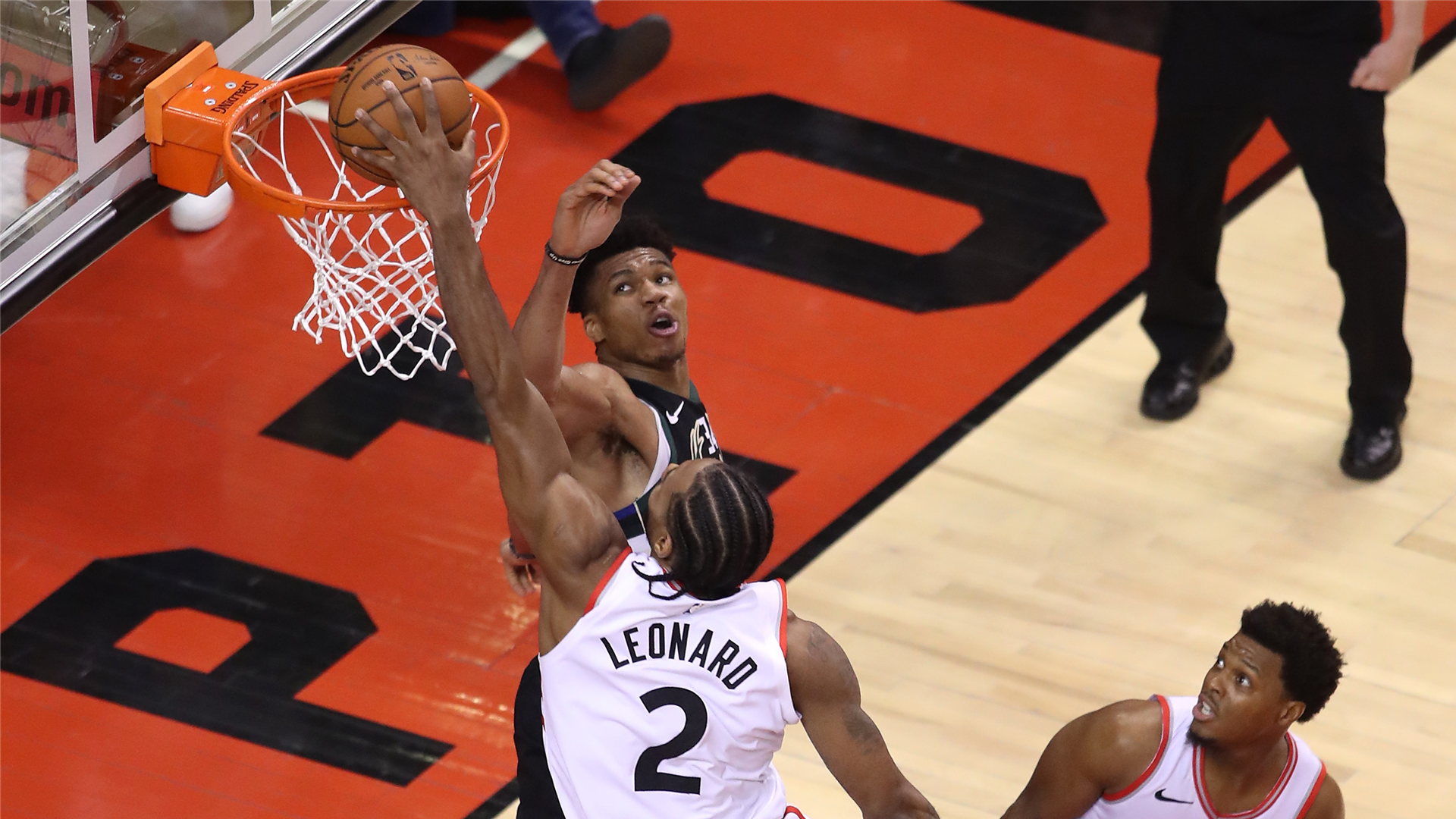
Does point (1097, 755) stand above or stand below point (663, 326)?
below

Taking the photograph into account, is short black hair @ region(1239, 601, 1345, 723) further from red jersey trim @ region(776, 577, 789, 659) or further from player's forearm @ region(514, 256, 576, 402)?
player's forearm @ region(514, 256, 576, 402)

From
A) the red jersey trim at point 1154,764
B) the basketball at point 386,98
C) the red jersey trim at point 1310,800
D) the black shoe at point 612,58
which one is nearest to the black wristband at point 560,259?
the basketball at point 386,98

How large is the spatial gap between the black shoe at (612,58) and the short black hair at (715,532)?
3973mm

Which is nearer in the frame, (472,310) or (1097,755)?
(472,310)

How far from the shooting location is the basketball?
3.51 metres

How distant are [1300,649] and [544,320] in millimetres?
1474

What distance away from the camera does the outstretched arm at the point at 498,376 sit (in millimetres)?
3189

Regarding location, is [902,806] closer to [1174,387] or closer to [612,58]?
[1174,387]

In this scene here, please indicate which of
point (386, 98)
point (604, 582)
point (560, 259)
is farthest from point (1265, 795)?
point (386, 98)

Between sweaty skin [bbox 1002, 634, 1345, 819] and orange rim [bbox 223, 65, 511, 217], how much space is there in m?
1.49

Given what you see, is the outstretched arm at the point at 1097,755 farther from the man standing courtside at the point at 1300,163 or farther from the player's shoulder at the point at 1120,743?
the man standing courtside at the point at 1300,163

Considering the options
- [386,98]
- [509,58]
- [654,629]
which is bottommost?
[509,58]

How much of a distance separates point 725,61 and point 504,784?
11.6 ft

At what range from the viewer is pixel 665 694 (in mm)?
3225
